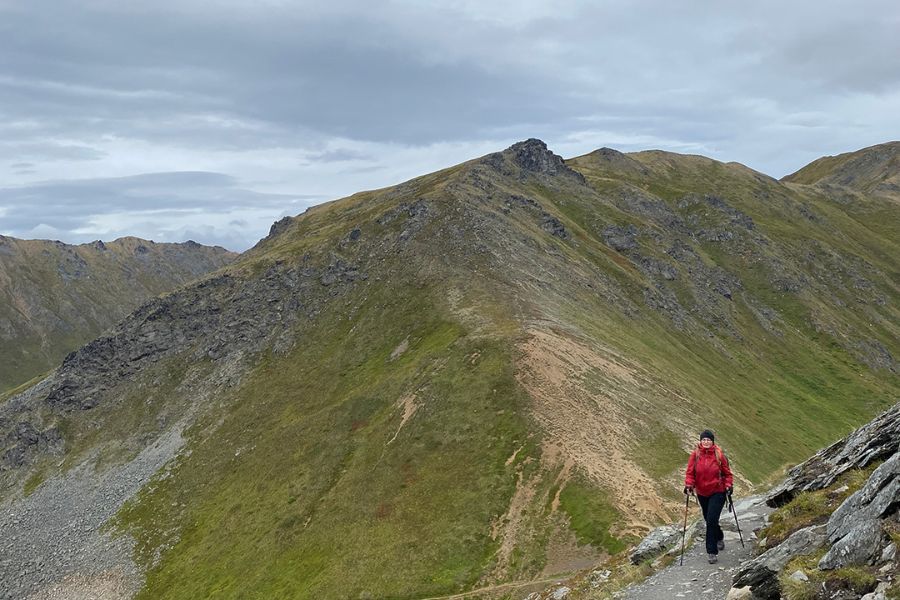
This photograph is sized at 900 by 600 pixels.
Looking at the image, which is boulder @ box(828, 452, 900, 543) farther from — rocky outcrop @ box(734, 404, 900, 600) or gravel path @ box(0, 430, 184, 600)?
gravel path @ box(0, 430, 184, 600)

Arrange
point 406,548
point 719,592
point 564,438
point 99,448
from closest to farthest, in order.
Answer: point 719,592 → point 406,548 → point 564,438 → point 99,448

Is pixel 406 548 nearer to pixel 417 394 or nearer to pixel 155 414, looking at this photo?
pixel 417 394

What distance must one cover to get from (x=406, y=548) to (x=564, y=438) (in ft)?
57.1

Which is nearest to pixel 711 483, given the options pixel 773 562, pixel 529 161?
pixel 773 562

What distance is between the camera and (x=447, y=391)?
64875mm

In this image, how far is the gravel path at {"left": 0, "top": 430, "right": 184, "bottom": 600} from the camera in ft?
232

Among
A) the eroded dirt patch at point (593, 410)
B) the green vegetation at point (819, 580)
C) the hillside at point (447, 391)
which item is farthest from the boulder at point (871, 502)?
the eroded dirt patch at point (593, 410)

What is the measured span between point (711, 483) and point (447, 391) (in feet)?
158

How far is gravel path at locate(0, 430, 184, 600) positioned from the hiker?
72.9 m

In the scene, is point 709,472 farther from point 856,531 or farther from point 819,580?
point 819,580

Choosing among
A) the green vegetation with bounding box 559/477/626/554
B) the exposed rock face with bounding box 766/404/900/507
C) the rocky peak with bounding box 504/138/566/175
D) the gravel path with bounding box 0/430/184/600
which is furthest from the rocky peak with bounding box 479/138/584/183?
the exposed rock face with bounding box 766/404/900/507

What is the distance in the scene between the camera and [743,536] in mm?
18688

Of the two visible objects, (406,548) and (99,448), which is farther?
(99,448)

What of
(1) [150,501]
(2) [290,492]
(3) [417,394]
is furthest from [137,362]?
(3) [417,394]
